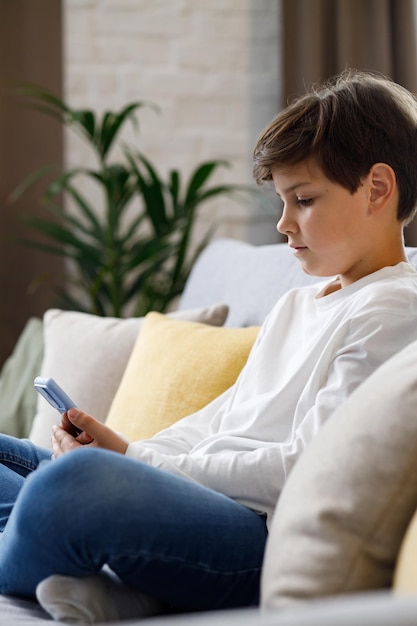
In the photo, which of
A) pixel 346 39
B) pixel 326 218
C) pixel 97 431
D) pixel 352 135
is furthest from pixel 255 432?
pixel 346 39

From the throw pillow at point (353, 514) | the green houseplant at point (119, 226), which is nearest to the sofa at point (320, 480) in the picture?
the throw pillow at point (353, 514)

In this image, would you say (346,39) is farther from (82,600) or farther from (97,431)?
(82,600)

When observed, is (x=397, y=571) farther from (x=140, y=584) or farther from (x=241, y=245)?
(x=241, y=245)

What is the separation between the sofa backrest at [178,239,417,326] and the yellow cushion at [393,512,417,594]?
71 centimetres

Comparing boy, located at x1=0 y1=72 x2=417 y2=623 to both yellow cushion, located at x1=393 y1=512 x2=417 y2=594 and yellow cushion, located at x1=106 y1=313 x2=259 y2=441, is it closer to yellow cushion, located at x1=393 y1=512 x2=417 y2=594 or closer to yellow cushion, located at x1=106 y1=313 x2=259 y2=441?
yellow cushion, located at x1=106 y1=313 x2=259 y2=441

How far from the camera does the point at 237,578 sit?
3.59ft

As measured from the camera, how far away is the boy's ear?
129cm

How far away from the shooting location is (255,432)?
1256 millimetres

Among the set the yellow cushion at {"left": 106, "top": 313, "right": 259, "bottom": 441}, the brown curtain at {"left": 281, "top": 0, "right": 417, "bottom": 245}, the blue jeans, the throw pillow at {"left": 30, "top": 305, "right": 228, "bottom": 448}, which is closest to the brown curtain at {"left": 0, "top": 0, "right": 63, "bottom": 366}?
the brown curtain at {"left": 281, "top": 0, "right": 417, "bottom": 245}

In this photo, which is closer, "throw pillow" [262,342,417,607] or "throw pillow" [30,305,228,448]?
"throw pillow" [262,342,417,607]

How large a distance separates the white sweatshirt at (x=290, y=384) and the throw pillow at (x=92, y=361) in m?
0.54

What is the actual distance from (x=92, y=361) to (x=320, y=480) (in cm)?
116

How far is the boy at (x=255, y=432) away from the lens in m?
0.99

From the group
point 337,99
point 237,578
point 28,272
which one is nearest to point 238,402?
point 237,578
